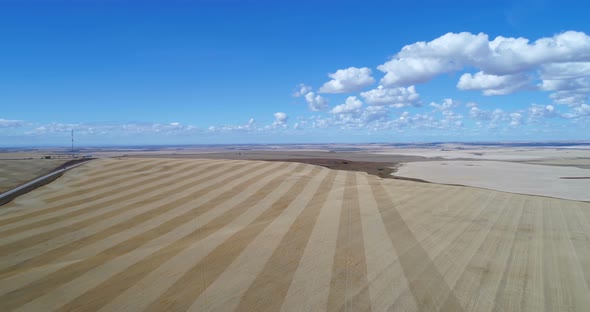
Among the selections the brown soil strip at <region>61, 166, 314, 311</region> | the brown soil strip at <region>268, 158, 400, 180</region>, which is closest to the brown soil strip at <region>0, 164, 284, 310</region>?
the brown soil strip at <region>61, 166, 314, 311</region>

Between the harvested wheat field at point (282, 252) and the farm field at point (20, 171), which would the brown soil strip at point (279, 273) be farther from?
the farm field at point (20, 171)

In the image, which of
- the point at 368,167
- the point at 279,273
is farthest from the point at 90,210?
the point at 368,167

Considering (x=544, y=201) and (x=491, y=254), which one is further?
(x=544, y=201)

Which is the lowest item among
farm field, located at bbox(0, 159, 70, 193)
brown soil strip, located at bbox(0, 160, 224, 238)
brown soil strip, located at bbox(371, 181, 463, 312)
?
brown soil strip, located at bbox(371, 181, 463, 312)

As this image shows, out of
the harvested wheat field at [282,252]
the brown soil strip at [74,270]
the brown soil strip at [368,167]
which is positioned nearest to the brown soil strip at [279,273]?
the harvested wheat field at [282,252]

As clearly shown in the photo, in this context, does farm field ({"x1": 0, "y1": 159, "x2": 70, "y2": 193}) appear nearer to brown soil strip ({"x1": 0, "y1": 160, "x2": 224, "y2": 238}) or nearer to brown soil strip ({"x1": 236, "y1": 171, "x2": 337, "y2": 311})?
brown soil strip ({"x1": 0, "y1": 160, "x2": 224, "y2": 238})

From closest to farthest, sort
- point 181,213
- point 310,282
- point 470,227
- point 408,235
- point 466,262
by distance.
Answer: point 310,282, point 466,262, point 408,235, point 470,227, point 181,213

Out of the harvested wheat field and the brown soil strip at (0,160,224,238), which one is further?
the brown soil strip at (0,160,224,238)

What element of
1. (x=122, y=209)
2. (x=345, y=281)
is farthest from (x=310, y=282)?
(x=122, y=209)

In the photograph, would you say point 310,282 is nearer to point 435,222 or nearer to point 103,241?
point 103,241

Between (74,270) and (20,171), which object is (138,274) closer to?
(74,270)
